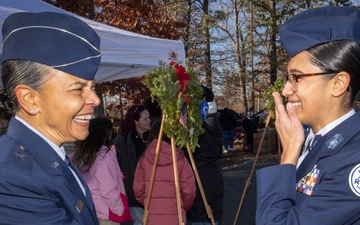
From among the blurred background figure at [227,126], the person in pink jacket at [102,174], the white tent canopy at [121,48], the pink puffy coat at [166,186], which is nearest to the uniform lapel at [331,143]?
→ the person in pink jacket at [102,174]

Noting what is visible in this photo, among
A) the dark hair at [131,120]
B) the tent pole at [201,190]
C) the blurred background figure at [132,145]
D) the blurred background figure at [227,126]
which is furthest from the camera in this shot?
the blurred background figure at [227,126]

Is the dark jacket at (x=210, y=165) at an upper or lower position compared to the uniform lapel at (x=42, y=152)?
lower

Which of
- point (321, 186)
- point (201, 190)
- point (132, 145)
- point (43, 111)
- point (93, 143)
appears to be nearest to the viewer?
point (321, 186)

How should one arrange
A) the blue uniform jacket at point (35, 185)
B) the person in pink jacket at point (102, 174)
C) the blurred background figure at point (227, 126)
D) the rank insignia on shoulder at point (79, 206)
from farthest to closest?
the blurred background figure at point (227, 126) < the person in pink jacket at point (102, 174) < the rank insignia on shoulder at point (79, 206) < the blue uniform jacket at point (35, 185)

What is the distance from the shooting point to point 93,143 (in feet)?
12.6

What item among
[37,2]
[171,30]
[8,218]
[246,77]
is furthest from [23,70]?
[246,77]

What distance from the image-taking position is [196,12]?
73.8 ft

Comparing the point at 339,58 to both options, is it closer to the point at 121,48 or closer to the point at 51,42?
the point at 51,42

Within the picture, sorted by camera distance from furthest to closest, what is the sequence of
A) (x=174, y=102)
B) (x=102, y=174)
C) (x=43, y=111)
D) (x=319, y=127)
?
1. (x=174, y=102)
2. (x=102, y=174)
3. (x=319, y=127)
4. (x=43, y=111)

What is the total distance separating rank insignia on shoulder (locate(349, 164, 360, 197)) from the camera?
1.47 m

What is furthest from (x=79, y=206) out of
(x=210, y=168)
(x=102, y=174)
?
(x=210, y=168)

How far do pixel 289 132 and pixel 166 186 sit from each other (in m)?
2.63

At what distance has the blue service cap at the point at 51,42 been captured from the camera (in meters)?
1.55

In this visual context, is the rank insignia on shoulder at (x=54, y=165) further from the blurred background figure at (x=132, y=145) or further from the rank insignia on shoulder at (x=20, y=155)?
the blurred background figure at (x=132, y=145)
